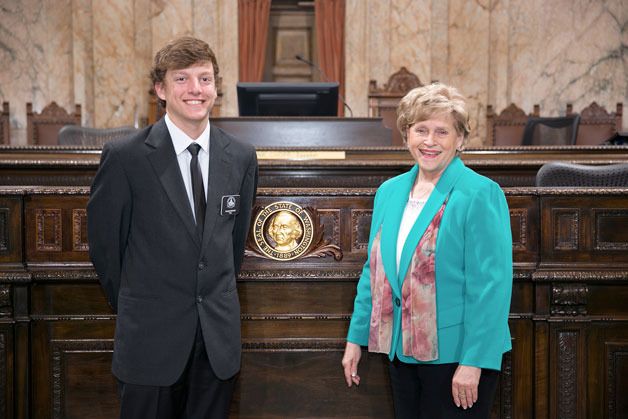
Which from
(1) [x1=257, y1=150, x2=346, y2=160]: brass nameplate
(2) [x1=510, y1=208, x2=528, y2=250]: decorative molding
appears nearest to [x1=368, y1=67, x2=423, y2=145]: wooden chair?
(1) [x1=257, y1=150, x2=346, y2=160]: brass nameplate

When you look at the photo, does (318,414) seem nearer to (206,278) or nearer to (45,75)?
(206,278)

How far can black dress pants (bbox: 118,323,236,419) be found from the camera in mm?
1775

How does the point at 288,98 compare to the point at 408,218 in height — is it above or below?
above

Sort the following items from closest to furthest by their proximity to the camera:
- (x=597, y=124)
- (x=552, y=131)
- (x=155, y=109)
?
1. (x=552, y=131)
2. (x=597, y=124)
3. (x=155, y=109)

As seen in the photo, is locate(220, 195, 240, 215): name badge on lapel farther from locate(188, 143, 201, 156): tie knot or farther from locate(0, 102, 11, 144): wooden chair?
locate(0, 102, 11, 144): wooden chair

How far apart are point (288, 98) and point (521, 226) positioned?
3.10 meters

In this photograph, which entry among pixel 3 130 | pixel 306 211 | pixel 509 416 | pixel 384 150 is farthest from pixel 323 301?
pixel 3 130

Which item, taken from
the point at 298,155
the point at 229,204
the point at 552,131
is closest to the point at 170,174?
the point at 229,204

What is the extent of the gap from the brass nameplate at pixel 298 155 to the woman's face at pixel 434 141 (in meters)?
2.28

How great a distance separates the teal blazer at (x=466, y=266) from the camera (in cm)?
171

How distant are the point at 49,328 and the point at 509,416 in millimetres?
1799

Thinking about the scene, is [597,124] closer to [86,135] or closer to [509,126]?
[509,126]

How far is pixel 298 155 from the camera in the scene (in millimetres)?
A: 4152

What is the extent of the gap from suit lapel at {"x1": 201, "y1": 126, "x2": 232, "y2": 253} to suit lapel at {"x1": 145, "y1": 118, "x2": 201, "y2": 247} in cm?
4
